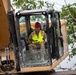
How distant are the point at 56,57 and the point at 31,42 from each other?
78 centimetres

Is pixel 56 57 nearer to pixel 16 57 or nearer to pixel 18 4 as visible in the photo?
pixel 16 57

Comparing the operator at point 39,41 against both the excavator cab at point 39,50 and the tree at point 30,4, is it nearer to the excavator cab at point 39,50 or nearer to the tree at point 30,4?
the excavator cab at point 39,50

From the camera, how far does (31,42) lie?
8.39 metres

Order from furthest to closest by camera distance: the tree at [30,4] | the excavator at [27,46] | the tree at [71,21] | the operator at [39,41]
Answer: the tree at [30,4] → the tree at [71,21] → the operator at [39,41] → the excavator at [27,46]

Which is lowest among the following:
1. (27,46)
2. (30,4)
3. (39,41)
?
(27,46)

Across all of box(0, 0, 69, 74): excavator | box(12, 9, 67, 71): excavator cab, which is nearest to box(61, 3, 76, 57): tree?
box(0, 0, 69, 74): excavator

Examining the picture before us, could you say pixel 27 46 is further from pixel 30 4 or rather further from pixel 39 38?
pixel 30 4

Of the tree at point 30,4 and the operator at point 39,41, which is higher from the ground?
the tree at point 30,4

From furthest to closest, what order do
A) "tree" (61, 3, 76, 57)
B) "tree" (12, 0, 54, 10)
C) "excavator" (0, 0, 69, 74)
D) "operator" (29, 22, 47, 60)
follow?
"tree" (12, 0, 54, 10)
"tree" (61, 3, 76, 57)
"operator" (29, 22, 47, 60)
"excavator" (0, 0, 69, 74)

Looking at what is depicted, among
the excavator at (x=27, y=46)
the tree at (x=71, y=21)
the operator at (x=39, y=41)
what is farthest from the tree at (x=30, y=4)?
the operator at (x=39, y=41)

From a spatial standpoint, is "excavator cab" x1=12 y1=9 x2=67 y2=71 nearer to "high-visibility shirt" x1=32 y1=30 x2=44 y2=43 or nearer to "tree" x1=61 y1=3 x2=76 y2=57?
"high-visibility shirt" x1=32 y1=30 x2=44 y2=43

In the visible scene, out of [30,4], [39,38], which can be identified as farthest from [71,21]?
[39,38]

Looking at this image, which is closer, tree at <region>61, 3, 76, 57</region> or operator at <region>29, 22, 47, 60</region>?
operator at <region>29, 22, 47, 60</region>

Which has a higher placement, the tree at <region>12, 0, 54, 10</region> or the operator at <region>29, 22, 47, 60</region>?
the tree at <region>12, 0, 54, 10</region>
